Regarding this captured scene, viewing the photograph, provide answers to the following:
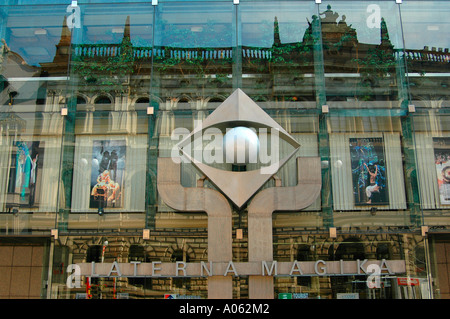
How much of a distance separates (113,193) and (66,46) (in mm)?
6534

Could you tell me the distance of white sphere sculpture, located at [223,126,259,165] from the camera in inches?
680

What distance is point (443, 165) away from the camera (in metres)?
19.6

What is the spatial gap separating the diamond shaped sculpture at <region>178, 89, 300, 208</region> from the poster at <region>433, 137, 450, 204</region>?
222 inches

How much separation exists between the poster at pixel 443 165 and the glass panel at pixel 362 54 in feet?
7.10

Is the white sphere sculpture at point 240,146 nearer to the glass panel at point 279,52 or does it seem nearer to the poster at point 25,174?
the glass panel at point 279,52

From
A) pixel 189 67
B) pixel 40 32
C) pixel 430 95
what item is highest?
pixel 40 32

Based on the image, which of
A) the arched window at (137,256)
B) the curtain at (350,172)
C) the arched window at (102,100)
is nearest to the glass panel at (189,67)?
the arched window at (137,256)

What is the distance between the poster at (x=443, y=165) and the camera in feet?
63.5

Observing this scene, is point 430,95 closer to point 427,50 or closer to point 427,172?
point 427,50

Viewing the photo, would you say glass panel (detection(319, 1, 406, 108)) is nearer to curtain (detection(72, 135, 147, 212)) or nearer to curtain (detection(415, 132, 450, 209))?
curtain (detection(415, 132, 450, 209))

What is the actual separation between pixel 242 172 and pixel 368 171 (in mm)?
5096

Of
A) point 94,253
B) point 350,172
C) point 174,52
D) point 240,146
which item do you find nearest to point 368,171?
point 350,172
